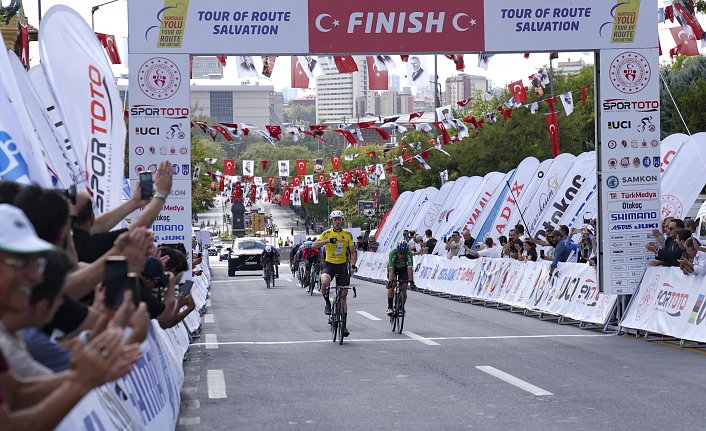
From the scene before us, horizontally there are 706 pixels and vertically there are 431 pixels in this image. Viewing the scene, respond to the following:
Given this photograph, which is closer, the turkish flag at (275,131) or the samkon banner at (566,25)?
the samkon banner at (566,25)

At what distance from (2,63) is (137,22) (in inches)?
404

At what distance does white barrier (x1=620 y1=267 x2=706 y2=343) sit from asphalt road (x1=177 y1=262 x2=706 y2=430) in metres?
0.35

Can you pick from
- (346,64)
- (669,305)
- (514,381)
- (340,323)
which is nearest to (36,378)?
(514,381)

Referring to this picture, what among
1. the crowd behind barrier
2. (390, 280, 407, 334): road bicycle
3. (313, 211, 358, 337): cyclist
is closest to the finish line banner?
(313, 211, 358, 337): cyclist

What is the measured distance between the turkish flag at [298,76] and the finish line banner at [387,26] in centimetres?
375

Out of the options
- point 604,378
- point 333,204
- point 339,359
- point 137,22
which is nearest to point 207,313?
point 137,22

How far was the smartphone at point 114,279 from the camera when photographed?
4.54 meters

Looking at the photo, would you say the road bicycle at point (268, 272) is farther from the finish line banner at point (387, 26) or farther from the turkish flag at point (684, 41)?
the finish line banner at point (387, 26)

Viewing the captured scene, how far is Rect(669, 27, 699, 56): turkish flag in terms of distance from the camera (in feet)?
75.2

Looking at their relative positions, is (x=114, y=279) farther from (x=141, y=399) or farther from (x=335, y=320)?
(x=335, y=320)

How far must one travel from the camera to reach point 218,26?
1812cm

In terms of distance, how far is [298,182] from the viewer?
7288 centimetres

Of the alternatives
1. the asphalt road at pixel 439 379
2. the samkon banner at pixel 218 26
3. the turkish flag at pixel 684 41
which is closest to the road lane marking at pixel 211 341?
the asphalt road at pixel 439 379

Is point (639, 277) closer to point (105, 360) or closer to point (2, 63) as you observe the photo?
point (2, 63)
